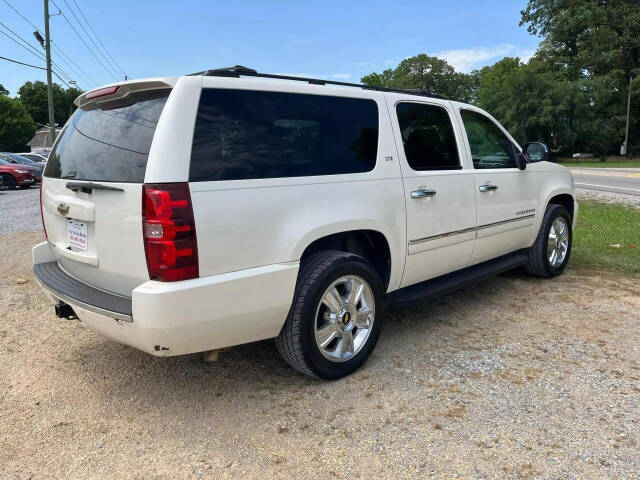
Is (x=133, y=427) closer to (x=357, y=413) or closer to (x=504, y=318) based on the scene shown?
(x=357, y=413)

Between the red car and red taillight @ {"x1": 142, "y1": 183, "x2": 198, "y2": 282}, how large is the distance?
19.9m

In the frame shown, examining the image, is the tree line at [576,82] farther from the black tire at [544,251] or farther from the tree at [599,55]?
the black tire at [544,251]

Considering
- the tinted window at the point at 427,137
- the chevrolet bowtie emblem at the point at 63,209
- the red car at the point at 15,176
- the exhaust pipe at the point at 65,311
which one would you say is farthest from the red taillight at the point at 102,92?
the red car at the point at 15,176

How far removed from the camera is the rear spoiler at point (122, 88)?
8.71 feet

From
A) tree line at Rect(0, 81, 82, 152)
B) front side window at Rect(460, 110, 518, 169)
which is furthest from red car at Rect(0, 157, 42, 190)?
tree line at Rect(0, 81, 82, 152)

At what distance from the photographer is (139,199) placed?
98.4 inches

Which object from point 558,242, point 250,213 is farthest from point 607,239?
point 250,213

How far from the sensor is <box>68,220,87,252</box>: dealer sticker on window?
292 centimetres

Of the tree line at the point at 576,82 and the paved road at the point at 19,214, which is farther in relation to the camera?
the tree line at the point at 576,82

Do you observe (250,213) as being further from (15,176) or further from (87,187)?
(15,176)

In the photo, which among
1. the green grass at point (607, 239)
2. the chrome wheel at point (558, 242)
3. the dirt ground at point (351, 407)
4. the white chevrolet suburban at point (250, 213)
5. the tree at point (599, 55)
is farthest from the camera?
the tree at point (599, 55)

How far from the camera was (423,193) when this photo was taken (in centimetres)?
367

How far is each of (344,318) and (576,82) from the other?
167ft

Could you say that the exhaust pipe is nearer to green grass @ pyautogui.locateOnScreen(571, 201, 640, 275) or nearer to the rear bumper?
the rear bumper
